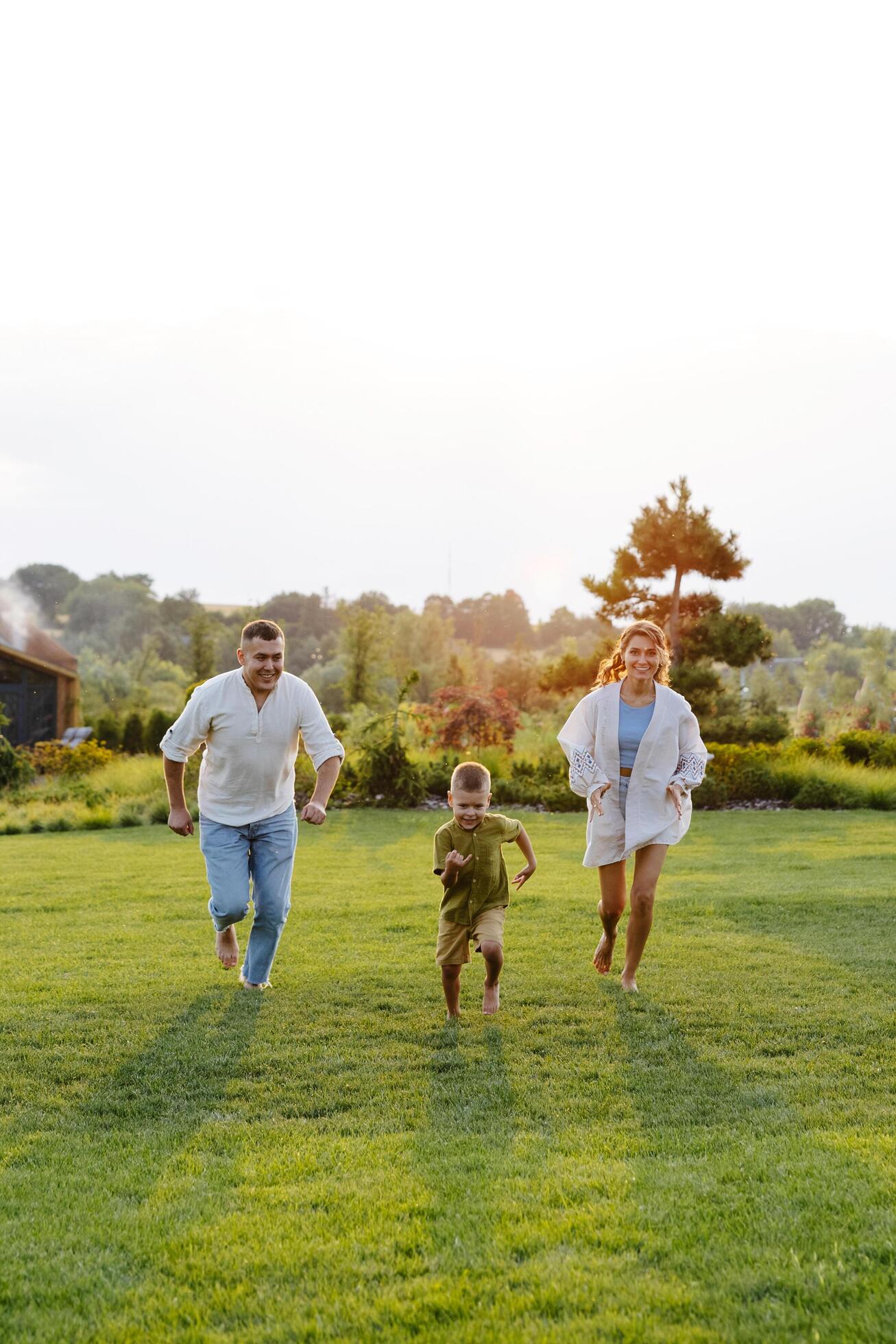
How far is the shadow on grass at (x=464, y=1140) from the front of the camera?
3051 millimetres

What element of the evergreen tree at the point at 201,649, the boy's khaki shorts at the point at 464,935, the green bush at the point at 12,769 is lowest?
the green bush at the point at 12,769

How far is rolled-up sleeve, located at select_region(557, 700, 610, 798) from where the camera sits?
237 inches

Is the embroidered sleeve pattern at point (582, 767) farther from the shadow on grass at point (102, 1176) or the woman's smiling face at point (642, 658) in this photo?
the shadow on grass at point (102, 1176)

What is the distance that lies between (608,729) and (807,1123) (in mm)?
2479

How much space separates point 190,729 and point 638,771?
236cm

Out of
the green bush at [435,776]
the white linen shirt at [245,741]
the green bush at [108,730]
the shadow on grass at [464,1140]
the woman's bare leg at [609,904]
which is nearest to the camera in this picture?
the shadow on grass at [464,1140]

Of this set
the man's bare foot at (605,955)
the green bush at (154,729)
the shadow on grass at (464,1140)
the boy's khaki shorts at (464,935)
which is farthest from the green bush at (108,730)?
the shadow on grass at (464,1140)

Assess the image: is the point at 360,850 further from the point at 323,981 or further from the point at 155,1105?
the point at 155,1105

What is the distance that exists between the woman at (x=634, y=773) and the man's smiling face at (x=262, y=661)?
1.58 metres

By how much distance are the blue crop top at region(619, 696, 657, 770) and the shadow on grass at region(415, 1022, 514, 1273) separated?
161 cm

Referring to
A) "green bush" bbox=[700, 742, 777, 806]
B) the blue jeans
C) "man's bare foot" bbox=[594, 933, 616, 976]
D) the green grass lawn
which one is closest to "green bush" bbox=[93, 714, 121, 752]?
"green bush" bbox=[700, 742, 777, 806]

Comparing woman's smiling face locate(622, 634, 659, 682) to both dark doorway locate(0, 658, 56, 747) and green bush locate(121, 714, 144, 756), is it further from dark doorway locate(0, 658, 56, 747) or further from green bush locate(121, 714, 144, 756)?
dark doorway locate(0, 658, 56, 747)

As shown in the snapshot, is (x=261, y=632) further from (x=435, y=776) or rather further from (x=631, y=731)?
(x=435, y=776)

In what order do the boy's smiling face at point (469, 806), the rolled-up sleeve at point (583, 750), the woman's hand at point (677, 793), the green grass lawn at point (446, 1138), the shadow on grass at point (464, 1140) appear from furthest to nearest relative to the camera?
the rolled-up sleeve at point (583, 750) < the woman's hand at point (677, 793) < the boy's smiling face at point (469, 806) < the shadow on grass at point (464, 1140) < the green grass lawn at point (446, 1138)
